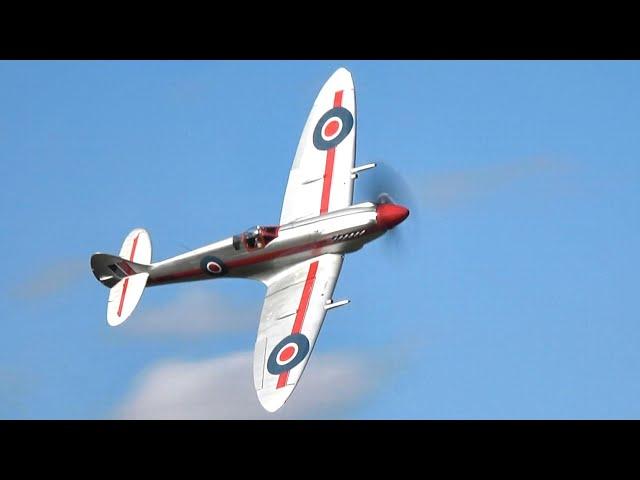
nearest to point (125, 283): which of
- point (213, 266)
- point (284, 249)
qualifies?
point (213, 266)

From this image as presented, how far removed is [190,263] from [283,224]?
3.01 meters

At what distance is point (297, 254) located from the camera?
37.8m

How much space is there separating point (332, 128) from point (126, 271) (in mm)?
7267

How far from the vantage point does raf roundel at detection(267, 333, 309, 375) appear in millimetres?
35406

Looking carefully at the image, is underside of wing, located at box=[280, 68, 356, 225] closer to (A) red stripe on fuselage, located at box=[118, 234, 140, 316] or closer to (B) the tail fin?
(B) the tail fin

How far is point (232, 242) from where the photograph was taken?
126ft

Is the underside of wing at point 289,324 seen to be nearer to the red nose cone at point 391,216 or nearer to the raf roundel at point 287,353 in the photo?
the raf roundel at point 287,353

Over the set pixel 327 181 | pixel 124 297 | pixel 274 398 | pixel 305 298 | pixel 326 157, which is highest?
pixel 326 157

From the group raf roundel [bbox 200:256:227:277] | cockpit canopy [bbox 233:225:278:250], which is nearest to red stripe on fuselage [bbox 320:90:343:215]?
cockpit canopy [bbox 233:225:278:250]

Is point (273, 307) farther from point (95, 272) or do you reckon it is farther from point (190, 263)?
point (95, 272)

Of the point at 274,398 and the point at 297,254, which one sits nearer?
the point at 274,398

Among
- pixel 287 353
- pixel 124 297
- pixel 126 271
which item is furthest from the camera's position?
pixel 126 271

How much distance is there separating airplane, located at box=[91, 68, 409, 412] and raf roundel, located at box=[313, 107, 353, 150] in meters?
0.03

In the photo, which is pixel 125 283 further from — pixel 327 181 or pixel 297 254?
pixel 327 181
